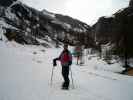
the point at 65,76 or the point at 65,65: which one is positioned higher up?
the point at 65,65

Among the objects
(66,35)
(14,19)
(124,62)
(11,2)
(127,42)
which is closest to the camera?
(127,42)

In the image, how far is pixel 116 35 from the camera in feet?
104

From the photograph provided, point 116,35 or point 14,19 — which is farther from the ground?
point 14,19

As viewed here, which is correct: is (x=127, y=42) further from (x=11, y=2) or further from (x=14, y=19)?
(x=11, y=2)

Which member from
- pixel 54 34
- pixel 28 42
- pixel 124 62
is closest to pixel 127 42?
pixel 124 62

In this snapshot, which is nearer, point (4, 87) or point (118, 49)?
point (4, 87)

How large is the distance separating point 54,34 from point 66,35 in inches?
419

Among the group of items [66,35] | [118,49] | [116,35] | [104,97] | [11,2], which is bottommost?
[104,97]

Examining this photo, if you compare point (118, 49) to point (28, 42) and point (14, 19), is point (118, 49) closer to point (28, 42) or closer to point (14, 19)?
point (28, 42)

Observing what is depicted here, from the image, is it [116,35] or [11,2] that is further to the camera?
[11,2]

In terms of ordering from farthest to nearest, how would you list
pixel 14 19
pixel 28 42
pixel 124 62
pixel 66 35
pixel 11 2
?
pixel 66 35, pixel 11 2, pixel 14 19, pixel 28 42, pixel 124 62

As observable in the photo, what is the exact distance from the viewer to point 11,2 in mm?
127250

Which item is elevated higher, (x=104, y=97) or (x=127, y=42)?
(x=127, y=42)

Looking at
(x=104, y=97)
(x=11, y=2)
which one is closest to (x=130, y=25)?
(x=104, y=97)
